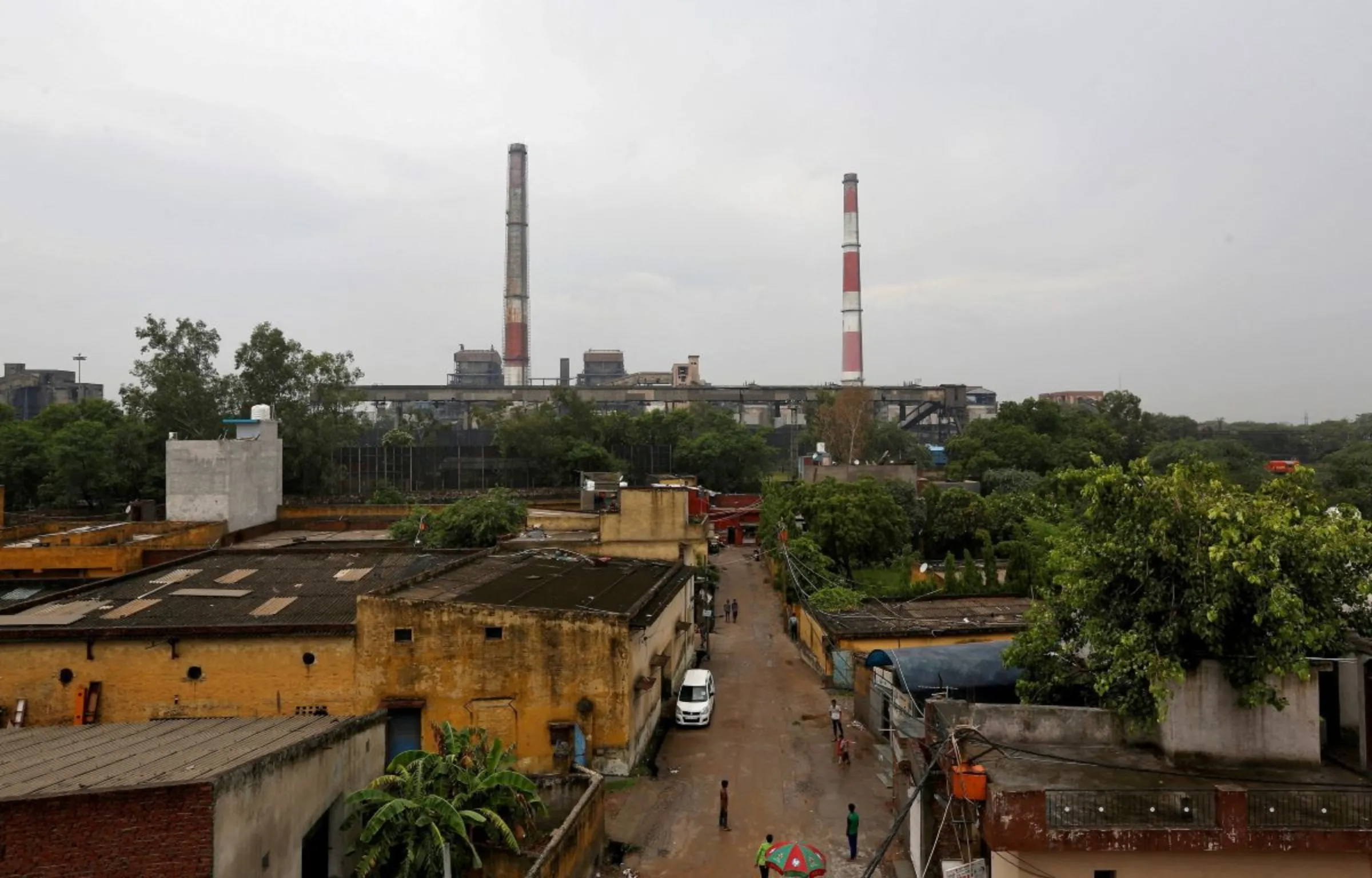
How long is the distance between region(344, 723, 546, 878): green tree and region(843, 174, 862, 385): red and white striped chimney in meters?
77.1

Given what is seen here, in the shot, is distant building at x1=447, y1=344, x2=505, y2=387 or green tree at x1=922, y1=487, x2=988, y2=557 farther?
distant building at x1=447, y1=344, x2=505, y2=387

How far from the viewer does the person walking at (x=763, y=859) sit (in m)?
11.0

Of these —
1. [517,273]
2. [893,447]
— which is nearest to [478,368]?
[517,273]

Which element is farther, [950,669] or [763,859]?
[950,669]

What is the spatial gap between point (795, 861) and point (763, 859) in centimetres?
55

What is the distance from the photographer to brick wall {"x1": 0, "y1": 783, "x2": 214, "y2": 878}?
7.77 meters

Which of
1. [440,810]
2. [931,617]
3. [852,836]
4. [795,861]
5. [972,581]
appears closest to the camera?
[795,861]

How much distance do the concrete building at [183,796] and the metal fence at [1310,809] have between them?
9.96 metres

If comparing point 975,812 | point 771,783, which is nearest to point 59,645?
point 771,783

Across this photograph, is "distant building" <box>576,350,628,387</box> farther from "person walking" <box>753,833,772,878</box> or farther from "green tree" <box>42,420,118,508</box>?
"person walking" <box>753,833,772,878</box>

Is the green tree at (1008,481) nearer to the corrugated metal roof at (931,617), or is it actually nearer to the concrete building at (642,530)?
the corrugated metal roof at (931,617)

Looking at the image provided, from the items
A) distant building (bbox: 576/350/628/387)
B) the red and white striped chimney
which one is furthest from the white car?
distant building (bbox: 576/350/628/387)

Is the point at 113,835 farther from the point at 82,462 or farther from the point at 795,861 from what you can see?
the point at 82,462

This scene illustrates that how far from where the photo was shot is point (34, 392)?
9131cm
